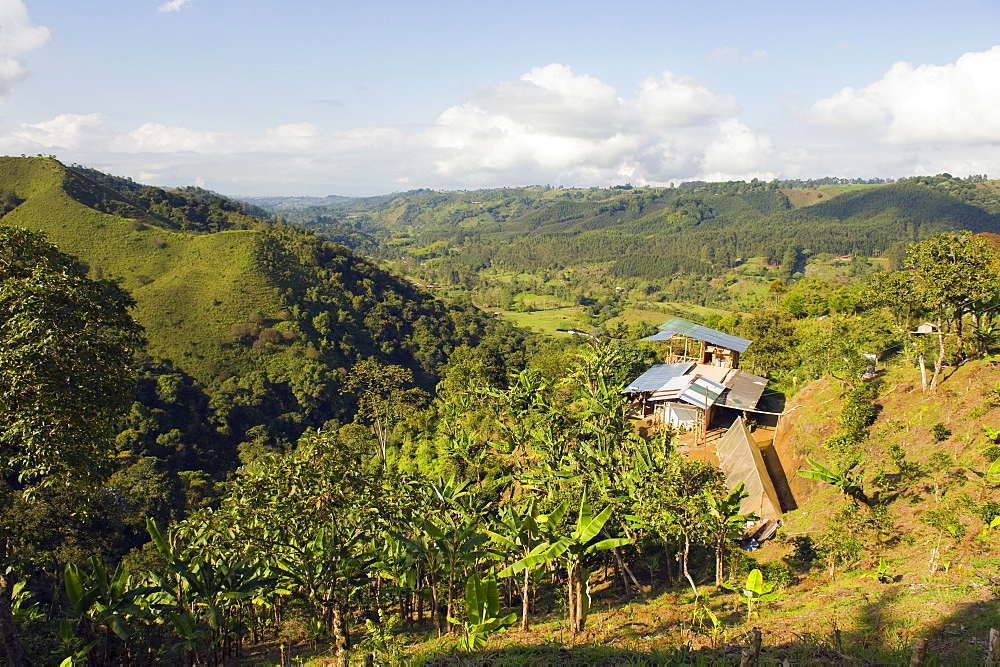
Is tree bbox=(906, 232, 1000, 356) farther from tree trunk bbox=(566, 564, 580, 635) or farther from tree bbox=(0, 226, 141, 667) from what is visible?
tree bbox=(0, 226, 141, 667)

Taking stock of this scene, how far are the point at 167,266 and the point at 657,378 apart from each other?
67.5 m

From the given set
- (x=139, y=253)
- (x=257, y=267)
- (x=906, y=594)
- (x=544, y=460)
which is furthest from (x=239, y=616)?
(x=139, y=253)

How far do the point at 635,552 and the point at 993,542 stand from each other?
26.6ft

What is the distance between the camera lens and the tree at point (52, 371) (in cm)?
801

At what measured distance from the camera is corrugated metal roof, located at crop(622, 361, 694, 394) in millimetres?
30847

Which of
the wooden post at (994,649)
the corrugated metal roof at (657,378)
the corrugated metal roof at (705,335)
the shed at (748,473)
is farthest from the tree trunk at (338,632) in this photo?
the corrugated metal roof at (705,335)

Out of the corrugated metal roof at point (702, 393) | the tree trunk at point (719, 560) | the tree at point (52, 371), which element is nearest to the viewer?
the tree at point (52, 371)

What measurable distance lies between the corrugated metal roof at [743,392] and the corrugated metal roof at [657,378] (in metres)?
2.96

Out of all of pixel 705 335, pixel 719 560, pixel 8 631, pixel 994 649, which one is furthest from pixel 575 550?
pixel 705 335

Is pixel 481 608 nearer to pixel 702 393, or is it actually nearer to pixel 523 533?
pixel 523 533

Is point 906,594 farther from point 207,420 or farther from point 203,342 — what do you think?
point 203,342

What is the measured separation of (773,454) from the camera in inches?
993

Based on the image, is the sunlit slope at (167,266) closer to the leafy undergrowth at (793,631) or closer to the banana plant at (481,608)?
the banana plant at (481,608)

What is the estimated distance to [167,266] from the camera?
72.6 metres
